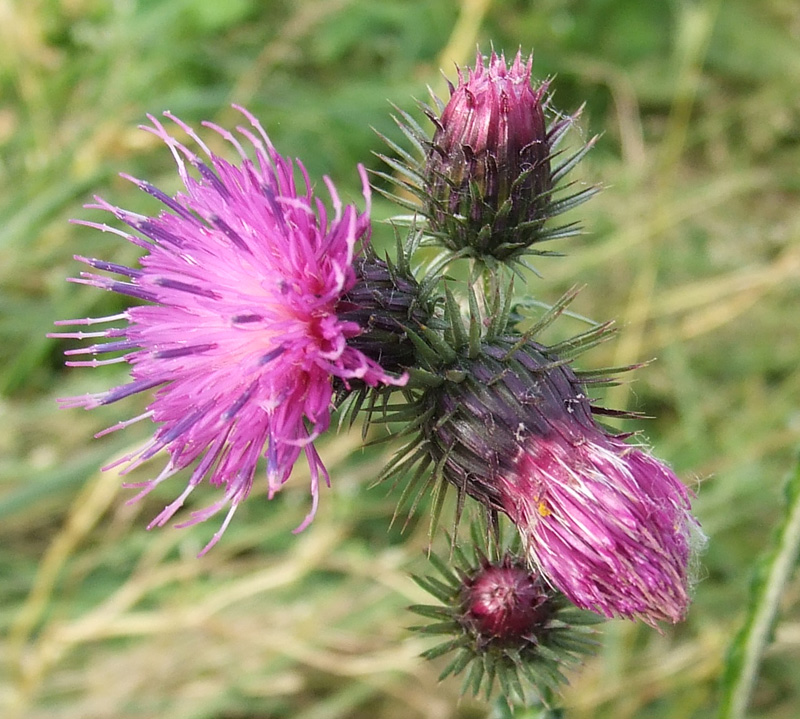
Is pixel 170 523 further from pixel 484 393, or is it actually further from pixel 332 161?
pixel 484 393

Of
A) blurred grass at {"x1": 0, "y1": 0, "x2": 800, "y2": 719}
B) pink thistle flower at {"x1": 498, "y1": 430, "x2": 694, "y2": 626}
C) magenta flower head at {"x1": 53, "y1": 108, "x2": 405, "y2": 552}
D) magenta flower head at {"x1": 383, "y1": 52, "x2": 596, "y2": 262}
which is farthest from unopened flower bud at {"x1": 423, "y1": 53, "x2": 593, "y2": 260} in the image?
blurred grass at {"x1": 0, "y1": 0, "x2": 800, "y2": 719}

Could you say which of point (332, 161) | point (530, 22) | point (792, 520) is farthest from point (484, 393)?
point (530, 22)

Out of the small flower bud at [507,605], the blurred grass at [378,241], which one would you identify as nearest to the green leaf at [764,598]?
the small flower bud at [507,605]

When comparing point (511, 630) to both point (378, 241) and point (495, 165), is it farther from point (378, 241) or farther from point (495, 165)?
point (378, 241)

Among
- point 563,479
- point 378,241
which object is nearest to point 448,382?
point 563,479

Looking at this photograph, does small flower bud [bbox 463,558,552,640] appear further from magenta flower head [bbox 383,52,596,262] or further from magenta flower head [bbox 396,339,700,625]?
magenta flower head [bbox 383,52,596,262]

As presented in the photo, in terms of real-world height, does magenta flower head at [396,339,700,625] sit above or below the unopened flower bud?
below

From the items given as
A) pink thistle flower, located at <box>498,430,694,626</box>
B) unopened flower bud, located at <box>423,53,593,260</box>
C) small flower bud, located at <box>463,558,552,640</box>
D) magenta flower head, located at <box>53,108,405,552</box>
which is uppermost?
unopened flower bud, located at <box>423,53,593,260</box>
